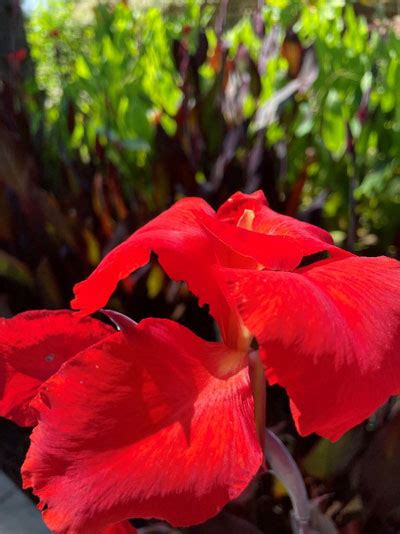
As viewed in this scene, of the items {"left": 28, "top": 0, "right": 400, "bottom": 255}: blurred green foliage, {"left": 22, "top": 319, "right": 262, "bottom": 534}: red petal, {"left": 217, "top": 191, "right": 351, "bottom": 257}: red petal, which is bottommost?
{"left": 28, "top": 0, "right": 400, "bottom": 255}: blurred green foliage

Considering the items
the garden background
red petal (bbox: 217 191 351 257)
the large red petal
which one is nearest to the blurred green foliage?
the garden background

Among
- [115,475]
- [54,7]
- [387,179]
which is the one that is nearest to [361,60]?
[387,179]

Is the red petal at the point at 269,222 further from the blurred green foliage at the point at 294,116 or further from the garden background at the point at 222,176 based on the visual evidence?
the blurred green foliage at the point at 294,116

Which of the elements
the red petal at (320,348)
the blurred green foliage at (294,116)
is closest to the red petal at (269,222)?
the red petal at (320,348)

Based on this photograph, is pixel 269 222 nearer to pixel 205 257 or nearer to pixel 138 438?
pixel 205 257

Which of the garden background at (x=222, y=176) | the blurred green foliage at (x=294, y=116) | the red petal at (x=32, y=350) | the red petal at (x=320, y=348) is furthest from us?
the blurred green foliage at (x=294, y=116)

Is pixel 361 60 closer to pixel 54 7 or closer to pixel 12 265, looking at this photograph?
pixel 12 265

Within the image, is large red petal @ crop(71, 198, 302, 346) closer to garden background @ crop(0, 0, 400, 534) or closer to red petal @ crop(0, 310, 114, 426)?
red petal @ crop(0, 310, 114, 426)
